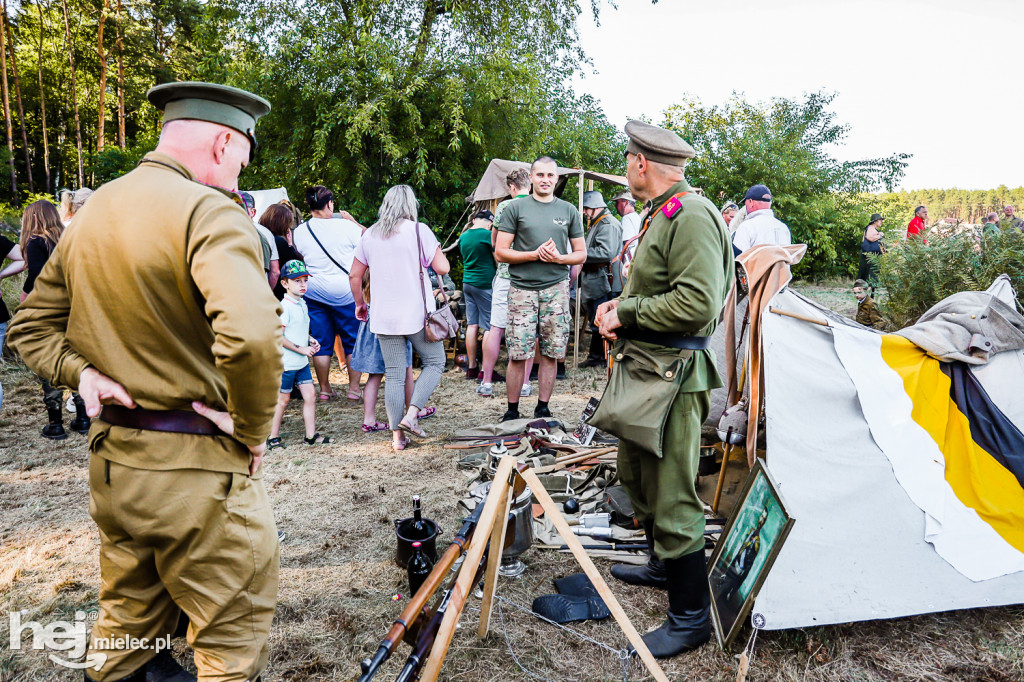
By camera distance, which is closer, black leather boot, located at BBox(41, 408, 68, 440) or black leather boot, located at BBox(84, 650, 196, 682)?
black leather boot, located at BBox(84, 650, 196, 682)

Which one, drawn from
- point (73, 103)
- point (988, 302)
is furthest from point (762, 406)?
point (73, 103)

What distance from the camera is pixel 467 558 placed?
208 cm

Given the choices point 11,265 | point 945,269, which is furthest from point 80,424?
point 945,269

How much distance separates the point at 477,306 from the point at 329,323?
180cm

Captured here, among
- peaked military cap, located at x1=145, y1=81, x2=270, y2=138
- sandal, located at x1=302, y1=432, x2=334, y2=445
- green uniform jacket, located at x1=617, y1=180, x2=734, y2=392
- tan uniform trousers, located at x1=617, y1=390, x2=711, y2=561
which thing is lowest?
sandal, located at x1=302, y1=432, x2=334, y2=445

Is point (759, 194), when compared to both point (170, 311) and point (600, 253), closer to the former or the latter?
point (600, 253)

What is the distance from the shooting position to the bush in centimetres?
686

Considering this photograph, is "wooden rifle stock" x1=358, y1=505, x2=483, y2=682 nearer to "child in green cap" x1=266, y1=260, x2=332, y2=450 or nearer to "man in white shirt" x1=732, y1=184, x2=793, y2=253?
"child in green cap" x1=266, y1=260, x2=332, y2=450

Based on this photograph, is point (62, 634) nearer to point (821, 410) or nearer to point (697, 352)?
point (697, 352)

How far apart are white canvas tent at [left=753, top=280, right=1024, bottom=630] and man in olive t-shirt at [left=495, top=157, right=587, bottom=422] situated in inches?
99.8

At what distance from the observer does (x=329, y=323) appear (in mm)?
5852

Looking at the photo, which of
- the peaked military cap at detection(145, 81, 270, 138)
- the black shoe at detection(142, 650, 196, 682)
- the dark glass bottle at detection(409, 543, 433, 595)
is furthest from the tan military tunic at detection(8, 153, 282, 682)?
the dark glass bottle at detection(409, 543, 433, 595)

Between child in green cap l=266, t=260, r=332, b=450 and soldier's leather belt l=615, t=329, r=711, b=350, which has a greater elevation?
soldier's leather belt l=615, t=329, r=711, b=350

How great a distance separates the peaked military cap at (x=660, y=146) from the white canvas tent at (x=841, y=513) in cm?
101
